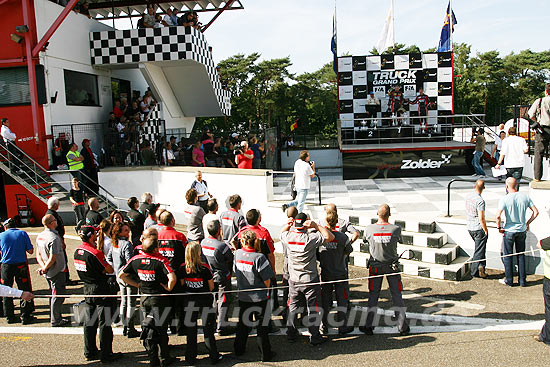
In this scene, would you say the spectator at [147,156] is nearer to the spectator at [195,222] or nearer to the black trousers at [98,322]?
the spectator at [195,222]

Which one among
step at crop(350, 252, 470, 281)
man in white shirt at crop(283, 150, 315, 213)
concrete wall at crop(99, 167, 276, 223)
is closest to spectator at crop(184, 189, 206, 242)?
man in white shirt at crop(283, 150, 315, 213)

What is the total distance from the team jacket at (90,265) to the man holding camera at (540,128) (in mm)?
7247

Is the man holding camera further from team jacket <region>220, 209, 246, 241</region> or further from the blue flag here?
the blue flag

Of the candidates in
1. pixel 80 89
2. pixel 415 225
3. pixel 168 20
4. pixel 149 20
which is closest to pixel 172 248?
pixel 415 225

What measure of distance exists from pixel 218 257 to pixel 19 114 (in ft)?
29.5

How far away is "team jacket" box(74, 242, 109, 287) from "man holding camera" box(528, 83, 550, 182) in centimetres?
725

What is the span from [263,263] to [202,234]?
223 centimetres

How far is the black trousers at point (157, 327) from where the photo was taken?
489cm

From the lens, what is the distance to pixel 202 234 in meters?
7.13

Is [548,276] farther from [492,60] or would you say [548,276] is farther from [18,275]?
[492,60]

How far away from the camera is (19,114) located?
39.3 ft

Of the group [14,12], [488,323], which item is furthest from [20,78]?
[488,323]

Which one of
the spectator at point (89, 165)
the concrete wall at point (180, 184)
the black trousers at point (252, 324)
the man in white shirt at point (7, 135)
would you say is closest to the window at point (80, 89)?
the spectator at point (89, 165)

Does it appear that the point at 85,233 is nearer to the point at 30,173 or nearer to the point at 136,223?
the point at 136,223
